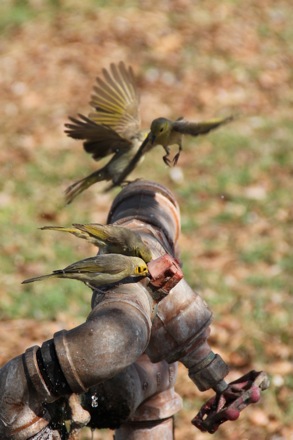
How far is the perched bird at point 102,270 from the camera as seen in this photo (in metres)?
2.85

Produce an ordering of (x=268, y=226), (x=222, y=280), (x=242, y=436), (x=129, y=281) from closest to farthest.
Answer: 1. (x=129, y=281)
2. (x=242, y=436)
3. (x=222, y=280)
4. (x=268, y=226)

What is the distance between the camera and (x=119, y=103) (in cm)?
451

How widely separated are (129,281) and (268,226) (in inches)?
174

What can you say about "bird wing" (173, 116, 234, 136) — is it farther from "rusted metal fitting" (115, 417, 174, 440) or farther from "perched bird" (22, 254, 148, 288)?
"rusted metal fitting" (115, 417, 174, 440)

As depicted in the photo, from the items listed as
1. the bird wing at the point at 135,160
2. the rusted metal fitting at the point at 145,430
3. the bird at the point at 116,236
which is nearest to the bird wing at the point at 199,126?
the bird wing at the point at 135,160

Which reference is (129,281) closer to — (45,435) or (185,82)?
(45,435)

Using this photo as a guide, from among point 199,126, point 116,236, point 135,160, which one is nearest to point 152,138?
point 135,160

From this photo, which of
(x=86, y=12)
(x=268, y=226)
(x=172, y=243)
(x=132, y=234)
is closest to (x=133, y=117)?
(x=172, y=243)

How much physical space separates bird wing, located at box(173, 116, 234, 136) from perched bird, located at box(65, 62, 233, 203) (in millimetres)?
23

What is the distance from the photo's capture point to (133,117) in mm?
4516

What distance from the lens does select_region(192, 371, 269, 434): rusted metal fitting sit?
10.3 feet

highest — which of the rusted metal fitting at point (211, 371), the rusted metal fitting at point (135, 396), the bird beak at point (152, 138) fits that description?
the bird beak at point (152, 138)

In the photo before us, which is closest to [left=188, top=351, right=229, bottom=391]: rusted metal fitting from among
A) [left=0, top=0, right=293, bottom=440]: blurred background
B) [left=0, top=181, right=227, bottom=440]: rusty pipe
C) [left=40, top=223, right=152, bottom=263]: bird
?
[left=0, top=181, right=227, bottom=440]: rusty pipe

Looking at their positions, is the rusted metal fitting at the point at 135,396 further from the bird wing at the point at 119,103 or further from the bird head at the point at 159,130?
the bird wing at the point at 119,103
